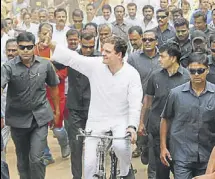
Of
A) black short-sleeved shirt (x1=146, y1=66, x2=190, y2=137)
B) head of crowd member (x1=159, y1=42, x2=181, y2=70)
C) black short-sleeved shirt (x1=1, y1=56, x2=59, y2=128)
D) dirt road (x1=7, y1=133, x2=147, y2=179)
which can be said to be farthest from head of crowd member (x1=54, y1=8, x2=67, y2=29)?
head of crowd member (x1=159, y1=42, x2=181, y2=70)

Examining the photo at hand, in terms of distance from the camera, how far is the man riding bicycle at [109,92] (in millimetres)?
6387

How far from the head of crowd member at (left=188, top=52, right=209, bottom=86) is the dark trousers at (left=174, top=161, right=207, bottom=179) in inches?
33.0

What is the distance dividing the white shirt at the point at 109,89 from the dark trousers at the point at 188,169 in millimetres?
713

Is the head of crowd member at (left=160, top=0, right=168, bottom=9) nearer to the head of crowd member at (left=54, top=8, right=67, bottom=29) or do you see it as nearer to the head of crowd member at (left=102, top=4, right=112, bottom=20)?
the head of crowd member at (left=102, top=4, right=112, bottom=20)

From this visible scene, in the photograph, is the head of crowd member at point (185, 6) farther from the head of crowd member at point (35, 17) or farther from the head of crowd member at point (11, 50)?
the head of crowd member at point (11, 50)

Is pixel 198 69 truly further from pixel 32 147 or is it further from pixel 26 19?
pixel 26 19

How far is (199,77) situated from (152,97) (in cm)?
111

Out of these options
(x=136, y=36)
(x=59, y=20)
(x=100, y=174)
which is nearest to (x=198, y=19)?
(x=136, y=36)

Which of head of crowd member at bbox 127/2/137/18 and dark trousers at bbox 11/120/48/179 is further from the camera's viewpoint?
head of crowd member at bbox 127/2/137/18

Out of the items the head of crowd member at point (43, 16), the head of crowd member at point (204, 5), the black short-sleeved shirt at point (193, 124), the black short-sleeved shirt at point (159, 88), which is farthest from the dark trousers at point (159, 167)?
the head of crowd member at point (43, 16)

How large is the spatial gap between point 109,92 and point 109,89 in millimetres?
32

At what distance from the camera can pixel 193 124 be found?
20.4 feet

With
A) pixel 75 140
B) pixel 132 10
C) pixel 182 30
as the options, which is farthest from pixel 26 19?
pixel 75 140

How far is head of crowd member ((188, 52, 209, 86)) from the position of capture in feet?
20.6
